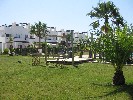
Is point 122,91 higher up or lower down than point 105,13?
lower down

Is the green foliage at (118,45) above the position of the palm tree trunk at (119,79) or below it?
above

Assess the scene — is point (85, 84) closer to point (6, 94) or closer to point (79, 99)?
point (79, 99)

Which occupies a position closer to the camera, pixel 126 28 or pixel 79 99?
pixel 79 99

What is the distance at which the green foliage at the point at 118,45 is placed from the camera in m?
13.5

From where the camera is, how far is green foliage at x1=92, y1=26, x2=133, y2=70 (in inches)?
531

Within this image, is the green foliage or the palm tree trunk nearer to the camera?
the green foliage

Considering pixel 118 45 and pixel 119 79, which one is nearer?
pixel 118 45

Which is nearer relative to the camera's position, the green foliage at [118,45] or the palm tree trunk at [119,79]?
the green foliage at [118,45]

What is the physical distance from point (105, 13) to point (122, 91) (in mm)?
32139

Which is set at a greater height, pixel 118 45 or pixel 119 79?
pixel 118 45

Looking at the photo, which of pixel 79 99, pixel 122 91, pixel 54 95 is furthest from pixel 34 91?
pixel 122 91

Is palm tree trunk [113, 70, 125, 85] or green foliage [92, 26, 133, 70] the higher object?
green foliage [92, 26, 133, 70]

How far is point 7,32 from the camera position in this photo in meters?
87.1

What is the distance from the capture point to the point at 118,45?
13.9 metres
